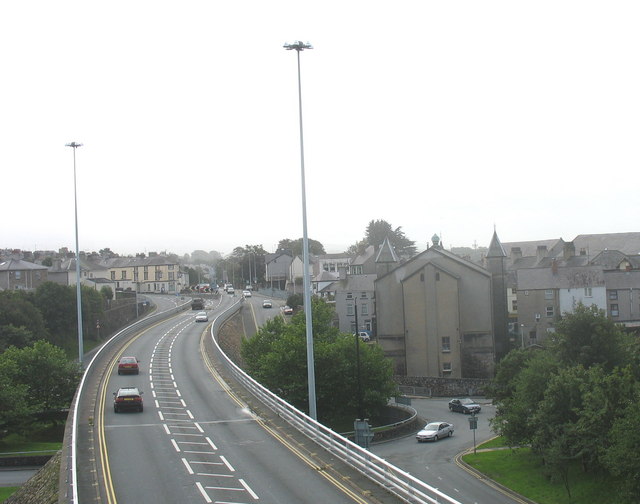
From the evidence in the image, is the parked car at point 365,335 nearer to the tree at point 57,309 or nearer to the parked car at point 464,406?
the parked car at point 464,406

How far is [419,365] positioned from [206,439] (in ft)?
161

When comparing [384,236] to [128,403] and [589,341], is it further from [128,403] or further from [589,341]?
[128,403]

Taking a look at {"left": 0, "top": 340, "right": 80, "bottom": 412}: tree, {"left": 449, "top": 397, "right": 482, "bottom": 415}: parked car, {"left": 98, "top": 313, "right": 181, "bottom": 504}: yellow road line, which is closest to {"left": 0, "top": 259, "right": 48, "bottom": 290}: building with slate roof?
{"left": 0, "top": 340, "right": 80, "bottom": 412}: tree

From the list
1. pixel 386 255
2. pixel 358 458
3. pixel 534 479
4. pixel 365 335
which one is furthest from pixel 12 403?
pixel 365 335

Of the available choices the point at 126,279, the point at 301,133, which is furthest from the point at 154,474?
the point at 126,279

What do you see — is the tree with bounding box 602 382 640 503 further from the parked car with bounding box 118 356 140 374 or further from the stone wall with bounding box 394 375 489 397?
the stone wall with bounding box 394 375 489 397

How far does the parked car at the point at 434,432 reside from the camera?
1909 inches

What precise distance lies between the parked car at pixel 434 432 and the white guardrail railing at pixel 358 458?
1438 cm

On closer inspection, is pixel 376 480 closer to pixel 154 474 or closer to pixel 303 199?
pixel 154 474

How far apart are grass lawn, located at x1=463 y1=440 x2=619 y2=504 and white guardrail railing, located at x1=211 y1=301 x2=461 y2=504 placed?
10.2 m

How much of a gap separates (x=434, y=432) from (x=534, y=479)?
10866 millimetres

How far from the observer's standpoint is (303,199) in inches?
1243

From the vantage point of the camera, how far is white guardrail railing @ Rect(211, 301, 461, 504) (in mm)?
17469

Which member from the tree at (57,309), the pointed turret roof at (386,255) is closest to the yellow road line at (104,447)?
the pointed turret roof at (386,255)
